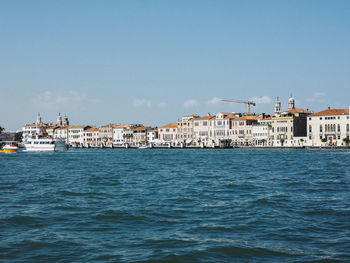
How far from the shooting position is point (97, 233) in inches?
372

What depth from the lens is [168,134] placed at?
114 meters

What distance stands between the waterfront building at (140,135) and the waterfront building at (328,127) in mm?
48329

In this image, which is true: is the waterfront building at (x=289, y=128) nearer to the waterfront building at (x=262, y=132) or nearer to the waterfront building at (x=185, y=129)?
the waterfront building at (x=262, y=132)

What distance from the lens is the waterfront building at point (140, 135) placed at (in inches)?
4737

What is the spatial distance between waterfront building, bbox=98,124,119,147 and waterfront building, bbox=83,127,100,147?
157 centimetres

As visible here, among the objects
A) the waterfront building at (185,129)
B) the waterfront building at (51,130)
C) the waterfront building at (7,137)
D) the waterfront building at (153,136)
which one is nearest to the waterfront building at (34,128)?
the waterfront building at (51,130)

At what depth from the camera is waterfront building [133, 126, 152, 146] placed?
120m

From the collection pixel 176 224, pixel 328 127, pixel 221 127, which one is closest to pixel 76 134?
pixel 221 127

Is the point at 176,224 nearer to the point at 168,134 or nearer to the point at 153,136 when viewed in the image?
the point at 168,134

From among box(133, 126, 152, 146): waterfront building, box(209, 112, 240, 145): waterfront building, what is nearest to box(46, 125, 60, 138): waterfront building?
box(133, 126, 152, 146): waterfront building

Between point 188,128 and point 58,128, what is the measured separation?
49.0m

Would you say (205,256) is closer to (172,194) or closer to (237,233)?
(237,233)

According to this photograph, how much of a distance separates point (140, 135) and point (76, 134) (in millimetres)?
24812

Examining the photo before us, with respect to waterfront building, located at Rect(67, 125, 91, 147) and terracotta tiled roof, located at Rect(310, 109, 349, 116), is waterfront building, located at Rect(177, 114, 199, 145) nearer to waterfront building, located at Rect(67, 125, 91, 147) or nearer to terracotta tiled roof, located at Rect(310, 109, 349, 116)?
terracotta tiled roof, located at Rect(310, 109, 349, 116)
